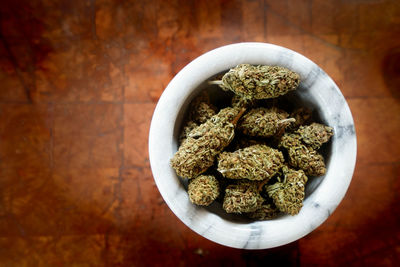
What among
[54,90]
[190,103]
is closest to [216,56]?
[190,103]

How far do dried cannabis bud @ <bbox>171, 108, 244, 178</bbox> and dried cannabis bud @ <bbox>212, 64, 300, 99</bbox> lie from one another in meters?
0.07

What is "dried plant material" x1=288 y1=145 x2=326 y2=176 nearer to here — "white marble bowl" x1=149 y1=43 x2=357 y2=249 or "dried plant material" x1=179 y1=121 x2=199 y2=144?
"white marble bowl" x1=149 y1=43 x2=357 y2=249

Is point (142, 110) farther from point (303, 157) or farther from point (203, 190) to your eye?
point (303, 157)

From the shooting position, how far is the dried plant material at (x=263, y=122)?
2.88ft

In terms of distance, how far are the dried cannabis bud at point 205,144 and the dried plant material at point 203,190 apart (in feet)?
0.07

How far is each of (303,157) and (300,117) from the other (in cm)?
14

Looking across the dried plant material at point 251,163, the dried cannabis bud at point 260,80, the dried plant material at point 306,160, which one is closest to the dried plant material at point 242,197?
the dried plant material at point 251,163

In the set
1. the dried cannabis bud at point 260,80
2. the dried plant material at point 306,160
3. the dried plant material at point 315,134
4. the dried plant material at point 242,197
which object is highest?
the dried cannabis bud at point 260,80

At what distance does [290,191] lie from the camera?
2.87 ft

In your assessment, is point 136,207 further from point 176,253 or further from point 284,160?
point 284,160

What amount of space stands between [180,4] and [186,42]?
0.60 ft

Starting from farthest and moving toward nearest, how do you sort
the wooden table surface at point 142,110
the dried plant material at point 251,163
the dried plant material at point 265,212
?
the wooden table surface at point 142,110
the dried plant material at point 265,212
the dried plant material at point 251,163

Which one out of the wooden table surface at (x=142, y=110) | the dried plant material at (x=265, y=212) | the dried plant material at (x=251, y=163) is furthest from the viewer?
the wooden table surface at (x=142, y=110)

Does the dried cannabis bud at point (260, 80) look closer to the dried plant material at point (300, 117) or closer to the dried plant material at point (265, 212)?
the dried plant material at point (300, 117)
